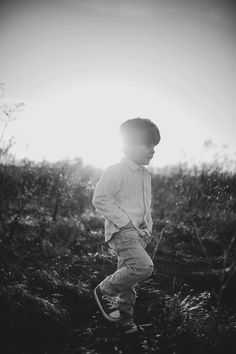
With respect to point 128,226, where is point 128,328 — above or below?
below

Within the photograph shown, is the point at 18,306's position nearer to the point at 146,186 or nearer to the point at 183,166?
the point at 146,186

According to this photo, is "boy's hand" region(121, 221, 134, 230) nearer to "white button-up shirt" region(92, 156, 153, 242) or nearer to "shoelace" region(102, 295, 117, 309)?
"white button-up shirt" region(92, 156, 153, 242)

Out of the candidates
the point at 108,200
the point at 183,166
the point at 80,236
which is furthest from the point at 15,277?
the point at 183,166

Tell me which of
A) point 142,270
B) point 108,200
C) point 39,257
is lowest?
point 39,257

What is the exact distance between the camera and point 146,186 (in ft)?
8.99

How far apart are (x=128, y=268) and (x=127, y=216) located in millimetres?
456

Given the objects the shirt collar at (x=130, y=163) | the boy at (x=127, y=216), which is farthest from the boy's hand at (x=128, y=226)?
the shirt collar at (x=130, y=163)

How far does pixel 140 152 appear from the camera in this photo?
264cm

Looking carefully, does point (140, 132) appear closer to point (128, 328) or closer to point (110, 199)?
point (110, 199)

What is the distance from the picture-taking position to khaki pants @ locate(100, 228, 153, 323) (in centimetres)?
236

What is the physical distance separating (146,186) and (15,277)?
1522 millimetres

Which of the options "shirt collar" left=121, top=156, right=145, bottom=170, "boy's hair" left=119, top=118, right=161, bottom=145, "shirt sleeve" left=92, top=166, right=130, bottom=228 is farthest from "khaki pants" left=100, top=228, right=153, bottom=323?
"boy's hair" left=119, top=118, right=161, bottom=145

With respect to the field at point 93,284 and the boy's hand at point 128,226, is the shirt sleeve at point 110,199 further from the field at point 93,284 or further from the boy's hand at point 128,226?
the field at point 93,284

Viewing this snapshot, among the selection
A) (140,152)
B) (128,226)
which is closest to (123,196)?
(128,226)
